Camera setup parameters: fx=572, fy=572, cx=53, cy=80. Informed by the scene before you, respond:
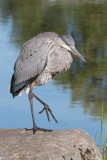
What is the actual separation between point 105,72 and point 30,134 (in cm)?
1041

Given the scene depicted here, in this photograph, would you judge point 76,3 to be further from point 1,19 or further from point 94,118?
point 94,118

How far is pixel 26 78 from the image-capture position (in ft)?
26.1

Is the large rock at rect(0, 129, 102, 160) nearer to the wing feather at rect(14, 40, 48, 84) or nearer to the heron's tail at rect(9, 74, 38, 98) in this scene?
the heron's tail at rect(9, 74, 38, 98)

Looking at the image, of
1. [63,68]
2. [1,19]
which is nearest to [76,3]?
[1,19]

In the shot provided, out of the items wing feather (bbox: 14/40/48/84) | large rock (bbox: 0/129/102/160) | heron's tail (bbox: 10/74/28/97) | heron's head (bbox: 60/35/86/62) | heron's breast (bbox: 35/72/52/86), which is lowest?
large rock (bbox: 0/129/102/160)

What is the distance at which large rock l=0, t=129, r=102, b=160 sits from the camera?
6.18m

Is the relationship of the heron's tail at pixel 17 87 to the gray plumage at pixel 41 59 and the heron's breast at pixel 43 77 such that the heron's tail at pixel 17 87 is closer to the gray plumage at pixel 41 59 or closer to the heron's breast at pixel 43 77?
the gray plumage at pixel 41 59

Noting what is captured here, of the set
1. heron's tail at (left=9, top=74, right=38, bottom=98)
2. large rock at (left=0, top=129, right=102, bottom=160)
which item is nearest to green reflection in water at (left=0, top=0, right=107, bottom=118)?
heron's tail at (left=9, top=74, right=38, bottom=98)

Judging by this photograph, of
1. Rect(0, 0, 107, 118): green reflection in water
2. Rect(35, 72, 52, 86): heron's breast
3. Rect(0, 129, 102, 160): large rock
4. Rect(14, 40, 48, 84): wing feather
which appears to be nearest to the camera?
Rect(0, 129, 102, 160): large rock

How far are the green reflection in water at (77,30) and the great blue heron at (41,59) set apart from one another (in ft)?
16.3

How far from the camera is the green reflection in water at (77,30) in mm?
15305

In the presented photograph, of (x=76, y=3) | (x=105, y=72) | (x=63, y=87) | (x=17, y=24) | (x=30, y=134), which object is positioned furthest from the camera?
(x=76, y=3)

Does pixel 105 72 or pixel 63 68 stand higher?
pixel 63 68

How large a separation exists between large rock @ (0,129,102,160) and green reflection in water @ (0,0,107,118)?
570 centimetres
